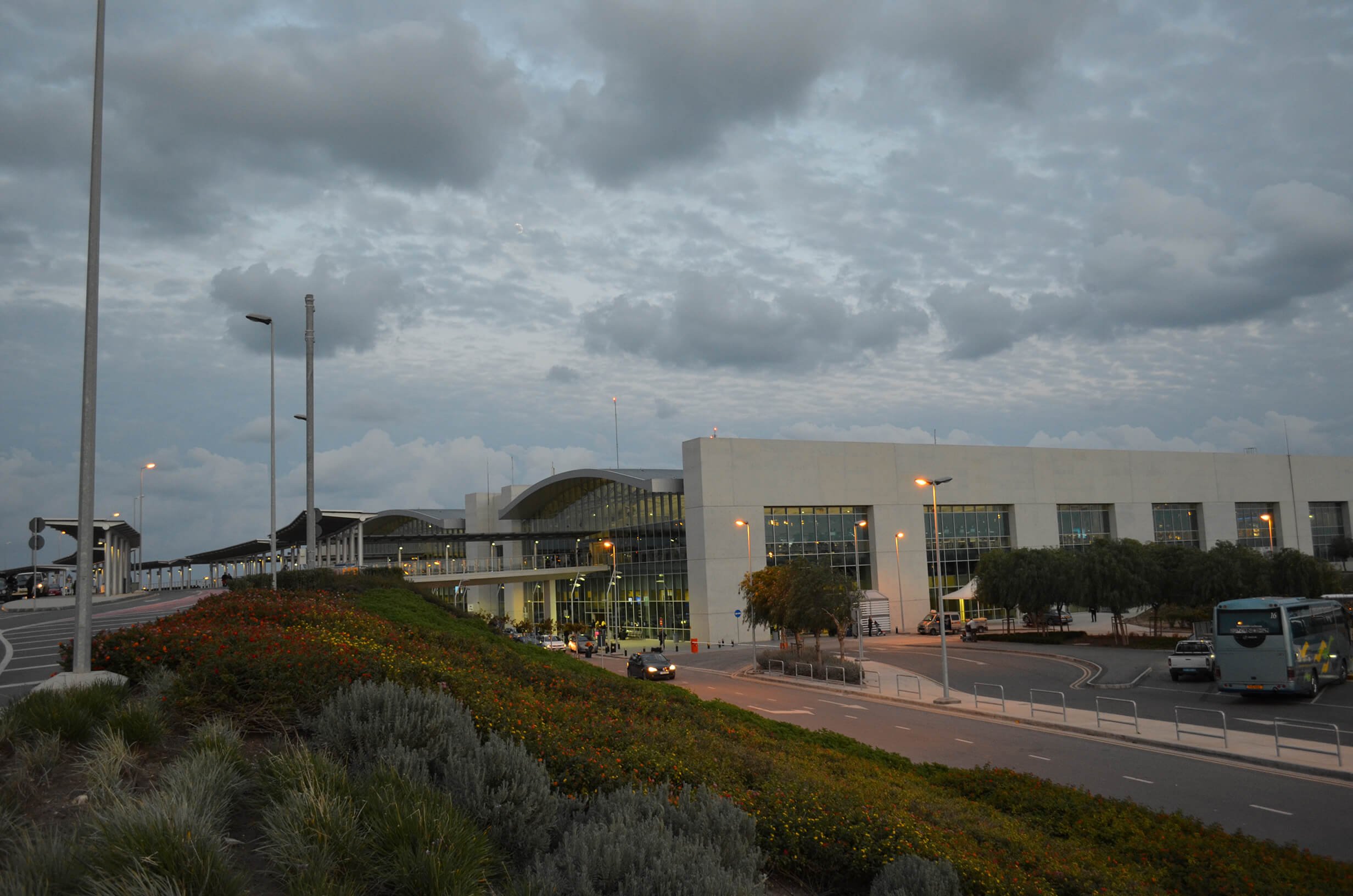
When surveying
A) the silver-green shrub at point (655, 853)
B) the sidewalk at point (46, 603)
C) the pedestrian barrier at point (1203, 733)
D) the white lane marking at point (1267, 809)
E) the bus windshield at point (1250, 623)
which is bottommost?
the pedestrian barrier at point (1203, 733)

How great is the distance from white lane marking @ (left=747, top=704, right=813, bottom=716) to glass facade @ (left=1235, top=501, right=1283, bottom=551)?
7284 centimetres

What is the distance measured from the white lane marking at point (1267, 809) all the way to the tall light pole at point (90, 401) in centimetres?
1729

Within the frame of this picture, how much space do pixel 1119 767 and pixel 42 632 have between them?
3535 centimetres

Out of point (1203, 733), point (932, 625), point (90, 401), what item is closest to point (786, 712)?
point (1203, 733)

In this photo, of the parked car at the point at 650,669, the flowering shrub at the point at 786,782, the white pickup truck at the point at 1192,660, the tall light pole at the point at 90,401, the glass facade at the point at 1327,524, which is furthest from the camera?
the glass facade at the point at 1327,524

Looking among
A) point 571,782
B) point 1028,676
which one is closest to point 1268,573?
point 1028,676

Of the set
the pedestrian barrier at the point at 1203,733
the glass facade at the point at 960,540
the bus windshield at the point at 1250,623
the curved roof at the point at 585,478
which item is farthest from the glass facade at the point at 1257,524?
the pedestrian barrier at the point at 1203,733

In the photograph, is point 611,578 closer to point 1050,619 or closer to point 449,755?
point 1050,619

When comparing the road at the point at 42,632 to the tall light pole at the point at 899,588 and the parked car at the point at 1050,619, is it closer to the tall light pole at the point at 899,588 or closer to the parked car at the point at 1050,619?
the tall light pole at the point at 899,588

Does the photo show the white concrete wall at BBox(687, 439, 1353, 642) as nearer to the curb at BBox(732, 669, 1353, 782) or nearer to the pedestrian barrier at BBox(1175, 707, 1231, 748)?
the curb at BBox(732, 669, 1353, 782)

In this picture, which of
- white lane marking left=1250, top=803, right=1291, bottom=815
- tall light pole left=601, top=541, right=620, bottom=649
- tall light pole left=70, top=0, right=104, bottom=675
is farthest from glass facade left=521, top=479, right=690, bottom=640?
tall light pole left=70, top=0, right=104, bottom=675

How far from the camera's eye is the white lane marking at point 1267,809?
46.5ft

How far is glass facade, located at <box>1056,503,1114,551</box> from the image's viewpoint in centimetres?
7581

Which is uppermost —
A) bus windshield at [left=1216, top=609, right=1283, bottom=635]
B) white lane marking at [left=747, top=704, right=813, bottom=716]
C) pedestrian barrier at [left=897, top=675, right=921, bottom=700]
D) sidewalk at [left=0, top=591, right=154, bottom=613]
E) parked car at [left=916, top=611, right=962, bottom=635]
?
sidewalk at [left=0, top=591, right=154, bottom=613]
